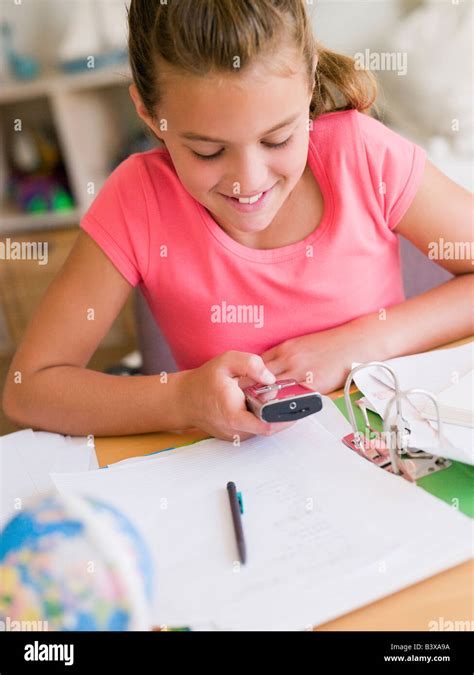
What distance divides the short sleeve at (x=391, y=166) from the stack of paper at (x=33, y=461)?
18.8 inches

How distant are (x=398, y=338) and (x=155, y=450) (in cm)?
31

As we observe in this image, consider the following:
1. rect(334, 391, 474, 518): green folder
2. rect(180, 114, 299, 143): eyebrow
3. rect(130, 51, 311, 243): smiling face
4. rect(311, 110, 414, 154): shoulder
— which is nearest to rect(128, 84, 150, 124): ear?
rect(130, 51, 311, 243): smiling face

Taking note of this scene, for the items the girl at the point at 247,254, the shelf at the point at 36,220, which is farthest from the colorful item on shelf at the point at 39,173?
the girl at the point at 247,254

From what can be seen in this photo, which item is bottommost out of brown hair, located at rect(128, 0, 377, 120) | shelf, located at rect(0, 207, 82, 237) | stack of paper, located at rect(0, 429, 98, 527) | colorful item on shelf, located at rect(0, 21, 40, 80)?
stack of paper, located at rect(0, 429, 98, 527)

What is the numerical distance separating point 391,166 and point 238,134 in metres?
0.30

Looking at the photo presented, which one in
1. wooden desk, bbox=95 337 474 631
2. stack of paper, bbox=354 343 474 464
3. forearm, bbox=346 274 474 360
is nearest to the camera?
wooden desk, bbox=95 337 474 631

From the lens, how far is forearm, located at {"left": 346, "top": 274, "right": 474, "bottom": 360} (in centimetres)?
85

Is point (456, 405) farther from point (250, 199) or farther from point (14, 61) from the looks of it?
point (14, 61)

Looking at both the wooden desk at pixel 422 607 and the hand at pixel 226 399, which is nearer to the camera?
the wooden desk at pixel 422 607

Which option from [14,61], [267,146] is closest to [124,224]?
[267,146]

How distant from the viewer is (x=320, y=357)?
0.83 meters

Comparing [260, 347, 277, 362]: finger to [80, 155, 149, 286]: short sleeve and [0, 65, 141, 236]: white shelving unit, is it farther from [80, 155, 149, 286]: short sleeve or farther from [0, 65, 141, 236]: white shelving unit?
[0, 65, 141, 236]: white shelving unit

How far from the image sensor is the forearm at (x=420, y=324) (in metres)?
0.85

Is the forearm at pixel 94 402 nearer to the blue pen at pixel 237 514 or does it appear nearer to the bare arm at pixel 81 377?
the bare arm at pixel 81 377
